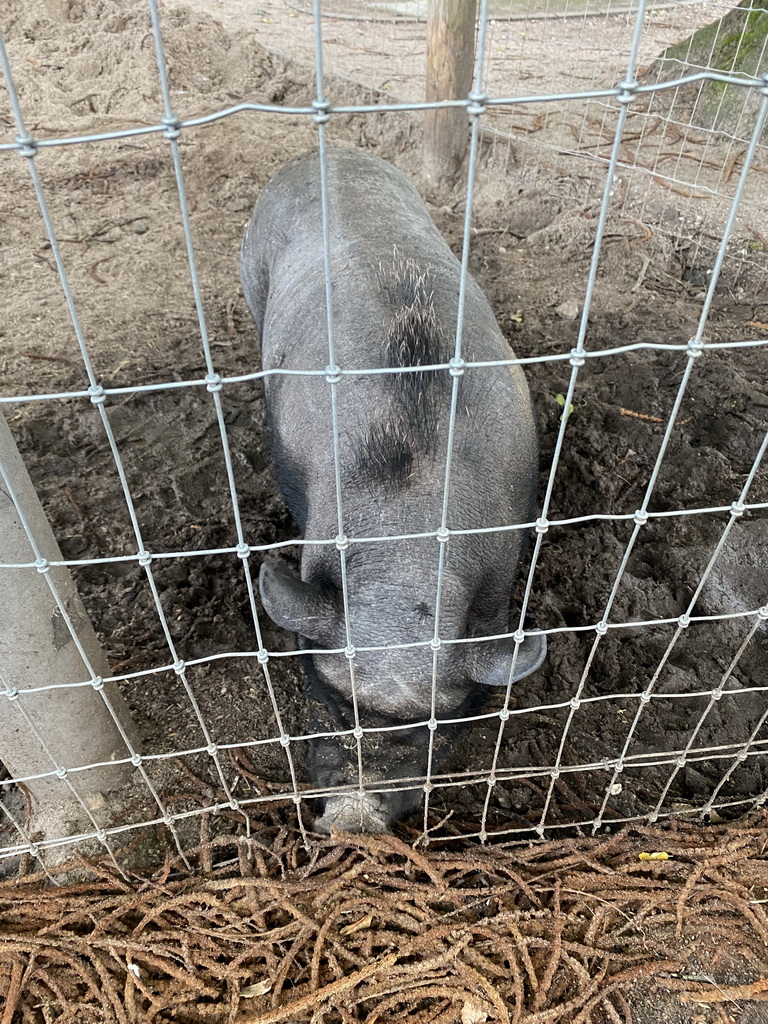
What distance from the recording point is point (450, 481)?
95.0 inches

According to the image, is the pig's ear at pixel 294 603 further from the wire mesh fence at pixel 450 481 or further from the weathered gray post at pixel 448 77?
the weathered gray post at pixel 448 77

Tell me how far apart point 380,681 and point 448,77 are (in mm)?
5432

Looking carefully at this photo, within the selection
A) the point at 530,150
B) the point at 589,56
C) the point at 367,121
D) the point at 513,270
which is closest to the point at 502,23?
the point at 589,56

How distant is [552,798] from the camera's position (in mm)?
2734

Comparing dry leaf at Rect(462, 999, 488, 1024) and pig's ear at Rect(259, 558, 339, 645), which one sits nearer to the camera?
dry leaf at Rect(462, 999, 488, 1024)

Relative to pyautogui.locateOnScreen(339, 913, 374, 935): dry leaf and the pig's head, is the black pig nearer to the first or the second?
the pig's head

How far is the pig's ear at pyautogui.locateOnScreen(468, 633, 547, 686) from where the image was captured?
2.22m

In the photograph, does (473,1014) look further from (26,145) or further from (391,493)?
(26,145)

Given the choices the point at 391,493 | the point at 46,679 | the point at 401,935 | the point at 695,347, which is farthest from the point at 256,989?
the point at 695,347

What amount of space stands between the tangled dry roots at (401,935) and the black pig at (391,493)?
0.26 m

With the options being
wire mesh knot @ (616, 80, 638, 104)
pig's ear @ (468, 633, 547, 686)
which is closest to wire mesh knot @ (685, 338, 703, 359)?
wire mesh knot @ (616, 80, 638, 104)

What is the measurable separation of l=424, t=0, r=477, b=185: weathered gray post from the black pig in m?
3.11

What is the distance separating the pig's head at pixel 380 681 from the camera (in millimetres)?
2355

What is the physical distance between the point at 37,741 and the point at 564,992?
174 cm
